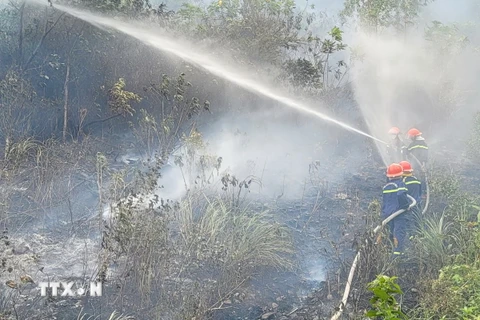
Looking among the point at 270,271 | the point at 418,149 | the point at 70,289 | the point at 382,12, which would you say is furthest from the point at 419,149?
the point at 70,289

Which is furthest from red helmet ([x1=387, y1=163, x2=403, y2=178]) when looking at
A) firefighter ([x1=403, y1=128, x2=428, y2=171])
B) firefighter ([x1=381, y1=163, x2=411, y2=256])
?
firefighter ([x1=403, y1=128, x2=428, y2=171])

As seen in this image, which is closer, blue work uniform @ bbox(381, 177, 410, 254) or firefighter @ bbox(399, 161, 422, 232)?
blue work uniform @ bbox(381, 177, 410, 254)

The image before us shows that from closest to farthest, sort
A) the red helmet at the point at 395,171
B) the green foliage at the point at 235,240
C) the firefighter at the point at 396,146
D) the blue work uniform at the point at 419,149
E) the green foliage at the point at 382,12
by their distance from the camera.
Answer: the green foliage at the point at 235,240 → the red helmet at the point at 395,171 → the blue work uniform at the point at 419,149 → the firefighter at the point at 396,146 → the green foliage at the point at 382,12

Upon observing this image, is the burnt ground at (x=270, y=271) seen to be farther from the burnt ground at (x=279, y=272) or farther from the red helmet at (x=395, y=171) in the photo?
the red helmet at (x=395, y=171)

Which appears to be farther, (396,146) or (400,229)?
(396,146)

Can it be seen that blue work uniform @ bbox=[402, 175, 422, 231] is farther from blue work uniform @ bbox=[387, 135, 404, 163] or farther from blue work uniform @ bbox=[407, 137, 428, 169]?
blue work uniform @ bbox=[387, 135, 404, 163]

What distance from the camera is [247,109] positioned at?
9.02m

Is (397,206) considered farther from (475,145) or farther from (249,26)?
(475,145)

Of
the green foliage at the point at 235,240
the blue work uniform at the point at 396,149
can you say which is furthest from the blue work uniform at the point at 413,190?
the blue work uniform at the point at 396,149

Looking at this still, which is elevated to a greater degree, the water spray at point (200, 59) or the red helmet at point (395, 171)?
the water spray at point (200, 59)

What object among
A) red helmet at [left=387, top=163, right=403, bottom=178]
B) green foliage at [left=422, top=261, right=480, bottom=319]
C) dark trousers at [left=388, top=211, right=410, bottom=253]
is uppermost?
red helmet at [left=387, top=163, right=403, bottom=178]

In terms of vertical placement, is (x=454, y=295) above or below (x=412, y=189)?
below

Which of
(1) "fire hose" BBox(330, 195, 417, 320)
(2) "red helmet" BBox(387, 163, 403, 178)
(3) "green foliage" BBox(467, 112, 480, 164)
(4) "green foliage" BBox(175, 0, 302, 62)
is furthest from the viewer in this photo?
(3) "green foliage" BBox(467, 112, 480, 164)

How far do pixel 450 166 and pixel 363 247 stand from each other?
5716mm
